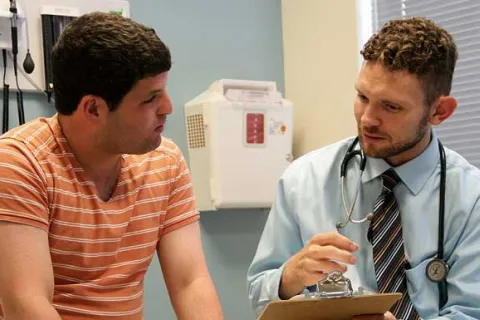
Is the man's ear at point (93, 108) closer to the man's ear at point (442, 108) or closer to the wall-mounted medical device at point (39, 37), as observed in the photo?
the man's ear at point (442, 108)

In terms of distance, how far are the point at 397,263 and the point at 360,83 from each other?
18.1 inches

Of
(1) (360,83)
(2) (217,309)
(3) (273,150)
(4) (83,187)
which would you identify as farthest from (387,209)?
(3) (273,150)

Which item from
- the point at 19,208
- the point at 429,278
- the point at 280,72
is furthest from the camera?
the point at 280,72

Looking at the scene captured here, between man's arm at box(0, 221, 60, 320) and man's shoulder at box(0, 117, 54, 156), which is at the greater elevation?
man's shoulder at box(0, 117, 54, 156)

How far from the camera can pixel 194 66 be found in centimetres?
295

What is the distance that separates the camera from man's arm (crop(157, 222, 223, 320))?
178 cm

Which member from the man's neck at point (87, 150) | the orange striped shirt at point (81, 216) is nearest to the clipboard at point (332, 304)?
the orange striped shirt at point (81, 216)

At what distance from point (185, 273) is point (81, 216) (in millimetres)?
334

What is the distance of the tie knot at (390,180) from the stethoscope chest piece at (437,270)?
22cm

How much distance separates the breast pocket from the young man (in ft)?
1.57

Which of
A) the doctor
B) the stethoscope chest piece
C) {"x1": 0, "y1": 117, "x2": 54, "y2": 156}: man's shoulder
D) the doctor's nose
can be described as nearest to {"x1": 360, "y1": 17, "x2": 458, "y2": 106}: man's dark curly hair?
the doctor

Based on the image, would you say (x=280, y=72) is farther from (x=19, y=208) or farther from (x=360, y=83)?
(x=19, y=208)

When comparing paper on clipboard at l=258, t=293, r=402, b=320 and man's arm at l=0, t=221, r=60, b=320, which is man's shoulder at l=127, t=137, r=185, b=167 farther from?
paper on clipboard at l=258, t=293, r=402, b=320

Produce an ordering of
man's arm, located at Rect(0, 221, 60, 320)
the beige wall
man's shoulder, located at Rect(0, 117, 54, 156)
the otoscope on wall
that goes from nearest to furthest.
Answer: man's arm, located at Rect(0, 221, 60, 320) → man's shoulder, located at Rect(0, 117, 54, 156) → the otoscope on wall → the beige wall
